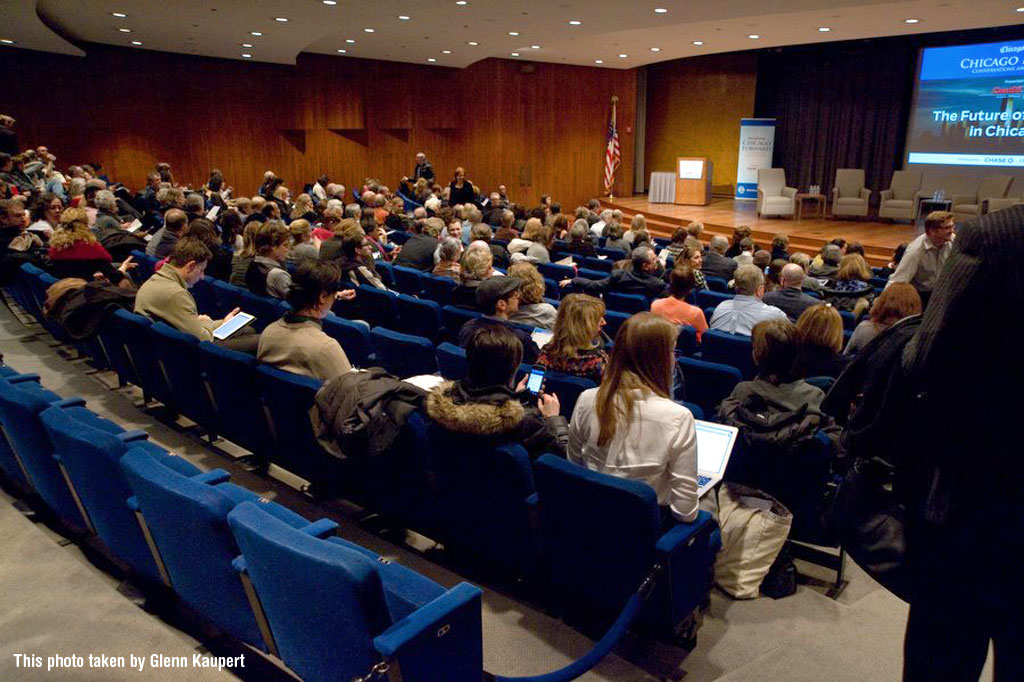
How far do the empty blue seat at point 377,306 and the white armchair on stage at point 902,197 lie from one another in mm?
11428

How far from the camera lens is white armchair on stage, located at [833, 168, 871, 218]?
1371 cm

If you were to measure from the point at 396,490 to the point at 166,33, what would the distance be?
10807 mm

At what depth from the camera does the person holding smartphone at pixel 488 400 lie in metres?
2.33

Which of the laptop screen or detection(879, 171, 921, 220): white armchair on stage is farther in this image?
detection(879, 171, 921, 220): white armchair on stage

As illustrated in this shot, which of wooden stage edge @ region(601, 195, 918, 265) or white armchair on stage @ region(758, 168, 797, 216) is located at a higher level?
white armchair on stage @ region(758, 168, 797, 216)

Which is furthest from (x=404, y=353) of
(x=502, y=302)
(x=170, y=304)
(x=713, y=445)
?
(x=713, y=445)

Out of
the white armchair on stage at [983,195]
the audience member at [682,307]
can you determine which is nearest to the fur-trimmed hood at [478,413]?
the audience member at [682,307]

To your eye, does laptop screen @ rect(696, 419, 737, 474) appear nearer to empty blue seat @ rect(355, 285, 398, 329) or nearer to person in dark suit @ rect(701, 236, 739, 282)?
empty blue seat @ rect(355, 285, 398, 329)

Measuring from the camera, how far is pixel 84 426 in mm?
2410

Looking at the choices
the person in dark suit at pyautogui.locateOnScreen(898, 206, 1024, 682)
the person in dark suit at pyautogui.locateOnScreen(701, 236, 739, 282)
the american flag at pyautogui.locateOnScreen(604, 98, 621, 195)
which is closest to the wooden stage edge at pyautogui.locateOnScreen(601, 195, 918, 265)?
the american flag at pyautogui.locateOnScreen(604, 98, 621, 195)

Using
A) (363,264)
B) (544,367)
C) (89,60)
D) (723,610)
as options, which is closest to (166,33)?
(89,60)

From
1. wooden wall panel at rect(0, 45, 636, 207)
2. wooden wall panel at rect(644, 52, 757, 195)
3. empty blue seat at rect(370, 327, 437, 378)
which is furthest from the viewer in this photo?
wooden wall panel at rect(644, 52, 757, 195)

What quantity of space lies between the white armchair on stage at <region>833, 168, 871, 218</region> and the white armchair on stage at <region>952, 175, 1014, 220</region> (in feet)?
5.37

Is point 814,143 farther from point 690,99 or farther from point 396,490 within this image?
point 396,490
